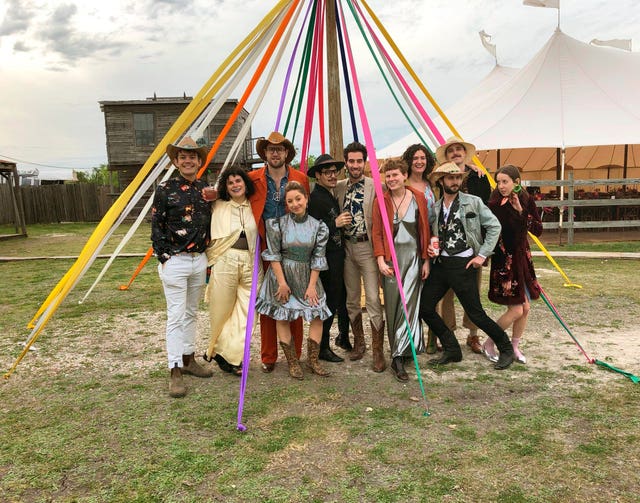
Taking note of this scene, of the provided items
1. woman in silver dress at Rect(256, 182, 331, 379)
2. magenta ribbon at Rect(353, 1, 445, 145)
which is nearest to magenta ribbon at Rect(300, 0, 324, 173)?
magenta ribbon at Rect(353, 1, 445, 145)

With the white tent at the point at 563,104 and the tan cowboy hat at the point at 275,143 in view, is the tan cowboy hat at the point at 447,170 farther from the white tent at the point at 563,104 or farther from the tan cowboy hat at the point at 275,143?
the white tent at the point at 563,104

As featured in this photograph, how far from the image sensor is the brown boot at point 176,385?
314 centimetres

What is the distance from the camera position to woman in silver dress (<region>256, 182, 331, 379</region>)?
11.0 feet

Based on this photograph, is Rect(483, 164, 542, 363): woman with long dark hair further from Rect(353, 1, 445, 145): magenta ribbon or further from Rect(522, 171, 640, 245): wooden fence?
Rect(522, 171, 640, 245): wooden fence

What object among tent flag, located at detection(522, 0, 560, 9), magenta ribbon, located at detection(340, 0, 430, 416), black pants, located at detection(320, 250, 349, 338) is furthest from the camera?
tent flag, located at detection(522, 0, 560, 9)

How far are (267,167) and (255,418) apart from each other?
5.75 feet

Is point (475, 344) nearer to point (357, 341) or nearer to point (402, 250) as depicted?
point (357, 341)

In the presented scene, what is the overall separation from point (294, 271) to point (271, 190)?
2.05 feet

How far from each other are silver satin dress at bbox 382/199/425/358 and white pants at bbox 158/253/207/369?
134 centimetres

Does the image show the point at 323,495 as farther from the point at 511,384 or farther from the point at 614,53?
the point at 614,53

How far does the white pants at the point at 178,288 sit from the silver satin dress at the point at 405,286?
4.40 ft

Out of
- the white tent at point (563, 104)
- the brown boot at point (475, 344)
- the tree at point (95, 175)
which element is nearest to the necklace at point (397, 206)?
the brown boot at point (475, 344)

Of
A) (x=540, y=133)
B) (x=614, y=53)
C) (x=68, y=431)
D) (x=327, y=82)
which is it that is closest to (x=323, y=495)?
(x=68, y=431)

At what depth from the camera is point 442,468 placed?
2242 mm
